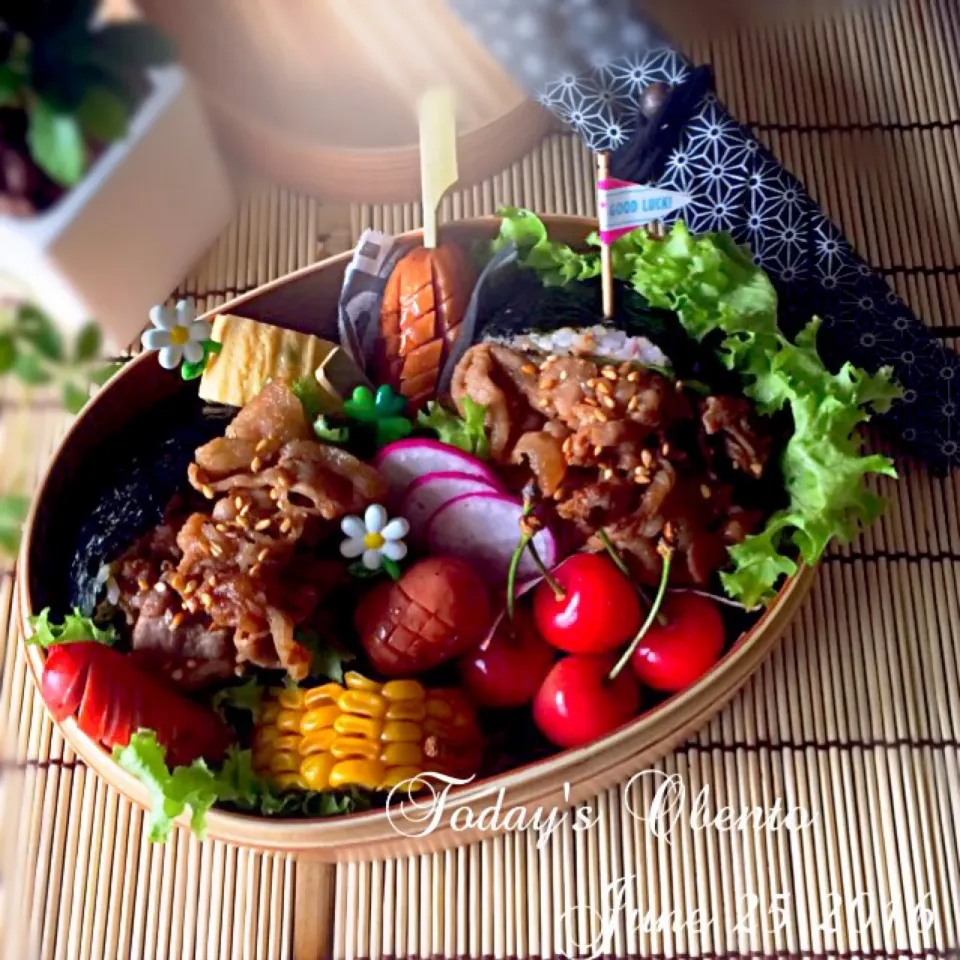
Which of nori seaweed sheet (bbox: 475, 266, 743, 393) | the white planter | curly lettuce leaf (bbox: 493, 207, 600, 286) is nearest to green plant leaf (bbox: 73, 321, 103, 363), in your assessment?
the white planter

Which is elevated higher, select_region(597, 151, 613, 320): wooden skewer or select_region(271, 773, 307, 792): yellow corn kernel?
select_region(597, 151, 613, 320): wooden skewer

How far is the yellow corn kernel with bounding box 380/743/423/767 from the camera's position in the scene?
1.31m

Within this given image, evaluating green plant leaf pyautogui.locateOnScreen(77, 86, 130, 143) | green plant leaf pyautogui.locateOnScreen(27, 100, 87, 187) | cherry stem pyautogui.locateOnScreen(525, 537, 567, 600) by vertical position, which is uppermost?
cherry stem pyautogui.locateOnScreen(525, 537, 567, 600)

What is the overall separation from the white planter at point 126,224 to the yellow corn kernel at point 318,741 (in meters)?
0.78

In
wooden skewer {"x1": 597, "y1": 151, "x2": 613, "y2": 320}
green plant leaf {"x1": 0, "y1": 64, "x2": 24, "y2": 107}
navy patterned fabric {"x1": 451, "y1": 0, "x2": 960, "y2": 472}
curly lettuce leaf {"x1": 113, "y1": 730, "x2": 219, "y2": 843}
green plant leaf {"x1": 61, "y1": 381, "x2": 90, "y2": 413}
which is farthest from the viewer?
navy patterned fabric {"x1": 451, "y1": 0, "x2": 960, "y2": 472}

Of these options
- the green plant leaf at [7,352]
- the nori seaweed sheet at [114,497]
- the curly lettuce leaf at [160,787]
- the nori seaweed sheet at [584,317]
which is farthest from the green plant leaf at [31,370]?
the nori seaweed sheet at [584,317]

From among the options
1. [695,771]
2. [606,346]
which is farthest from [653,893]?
[606,346]

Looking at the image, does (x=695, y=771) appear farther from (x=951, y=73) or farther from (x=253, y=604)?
(x=951, y=73)

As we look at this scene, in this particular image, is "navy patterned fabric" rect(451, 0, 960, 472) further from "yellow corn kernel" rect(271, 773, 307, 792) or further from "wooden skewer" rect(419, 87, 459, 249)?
"yellow corn kernel" rect(271, 773, 307, 792)

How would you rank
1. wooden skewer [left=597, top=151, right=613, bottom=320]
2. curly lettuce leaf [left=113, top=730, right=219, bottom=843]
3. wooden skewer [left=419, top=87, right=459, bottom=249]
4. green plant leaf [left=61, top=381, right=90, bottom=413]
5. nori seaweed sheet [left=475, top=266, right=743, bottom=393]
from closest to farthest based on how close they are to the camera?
green plant leaf [left=61, top=381, right=90, bottom=413] < wooden skewer [left=419, top=87, right=459, bottom=249] < curly lettuce leaf [left=113, top=730, right=219, bottom=843] < wooden skewer [left=597, top=151, right=613, bottom=320] < nori seaweed sheet [left=475, top=266, right=743, bottom=393]

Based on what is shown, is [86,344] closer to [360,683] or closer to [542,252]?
[360,683]

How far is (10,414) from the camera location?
637 mm

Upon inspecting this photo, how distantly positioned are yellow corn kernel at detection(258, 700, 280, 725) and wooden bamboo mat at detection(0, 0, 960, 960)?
0.22 meters

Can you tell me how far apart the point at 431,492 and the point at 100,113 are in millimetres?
1010
